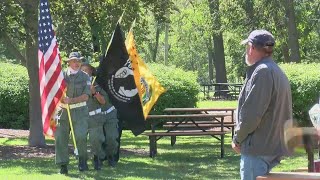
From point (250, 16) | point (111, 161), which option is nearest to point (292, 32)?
point (250, 16)

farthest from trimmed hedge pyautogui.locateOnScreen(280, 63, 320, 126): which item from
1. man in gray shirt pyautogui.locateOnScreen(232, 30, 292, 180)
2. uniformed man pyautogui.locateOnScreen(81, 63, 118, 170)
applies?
man in gray shirt pyautogui.locateOnScreen(232, 30, 292, 180)

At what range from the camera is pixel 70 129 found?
11.6 metres

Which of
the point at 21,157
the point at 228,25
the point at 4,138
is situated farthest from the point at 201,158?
the point at 228,25

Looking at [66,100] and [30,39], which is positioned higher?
[30,39]

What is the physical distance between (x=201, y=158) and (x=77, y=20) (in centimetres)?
433

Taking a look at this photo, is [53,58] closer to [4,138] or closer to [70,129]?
[70,129]

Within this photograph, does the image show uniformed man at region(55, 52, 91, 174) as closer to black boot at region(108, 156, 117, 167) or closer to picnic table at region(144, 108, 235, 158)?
black boot at region(108, 156, 117, 167)

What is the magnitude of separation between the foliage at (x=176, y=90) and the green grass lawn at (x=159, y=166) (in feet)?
16.3

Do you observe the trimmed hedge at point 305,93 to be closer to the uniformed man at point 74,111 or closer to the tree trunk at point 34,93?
the tree trunk at point 34,93

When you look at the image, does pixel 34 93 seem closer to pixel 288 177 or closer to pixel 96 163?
pixel 96 163

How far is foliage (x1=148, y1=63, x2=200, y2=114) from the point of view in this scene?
70.8ft

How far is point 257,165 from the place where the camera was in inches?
234

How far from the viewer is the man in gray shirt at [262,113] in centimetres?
587

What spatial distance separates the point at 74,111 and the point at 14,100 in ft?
33.3
